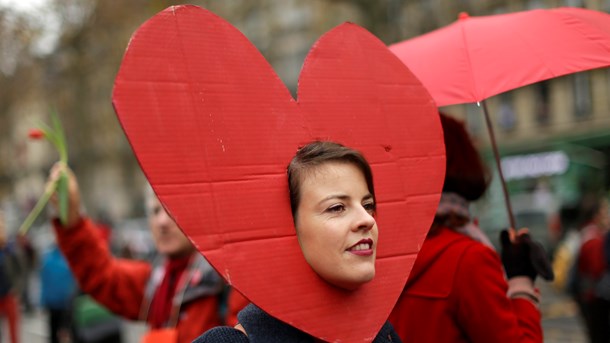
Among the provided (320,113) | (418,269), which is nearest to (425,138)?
(320,113)

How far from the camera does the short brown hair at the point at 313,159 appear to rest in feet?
6.45

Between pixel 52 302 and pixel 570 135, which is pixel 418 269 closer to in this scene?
pixel 52 302

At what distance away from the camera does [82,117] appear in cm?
2852

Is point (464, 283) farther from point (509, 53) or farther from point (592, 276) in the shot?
point (592, 276)

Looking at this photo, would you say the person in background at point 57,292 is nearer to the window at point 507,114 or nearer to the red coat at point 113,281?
the red coat at point 113,281

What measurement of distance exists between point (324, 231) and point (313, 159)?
0.18 metres

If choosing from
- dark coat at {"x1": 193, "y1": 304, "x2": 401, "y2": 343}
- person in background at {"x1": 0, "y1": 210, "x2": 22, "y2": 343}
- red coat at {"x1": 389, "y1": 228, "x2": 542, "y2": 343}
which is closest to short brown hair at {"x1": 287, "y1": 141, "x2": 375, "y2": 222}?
dark coat at {"x1": 193, "y1": 304, "x2": 401, "y2": 343}

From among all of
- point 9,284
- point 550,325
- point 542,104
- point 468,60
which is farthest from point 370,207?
point 542,104

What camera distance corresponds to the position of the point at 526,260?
9.11 ft

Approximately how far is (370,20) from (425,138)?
14.5 metres

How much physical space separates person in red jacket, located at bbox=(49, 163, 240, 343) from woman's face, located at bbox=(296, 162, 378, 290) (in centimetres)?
156

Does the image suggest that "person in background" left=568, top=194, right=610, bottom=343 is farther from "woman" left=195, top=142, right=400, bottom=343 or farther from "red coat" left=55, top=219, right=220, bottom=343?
"woman" left=195, top=142, right=400, bottom=343

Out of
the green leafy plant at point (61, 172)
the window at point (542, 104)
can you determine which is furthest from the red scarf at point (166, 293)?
the window at point (542, 104)

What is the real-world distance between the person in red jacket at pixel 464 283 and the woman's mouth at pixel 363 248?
69 centimetres
